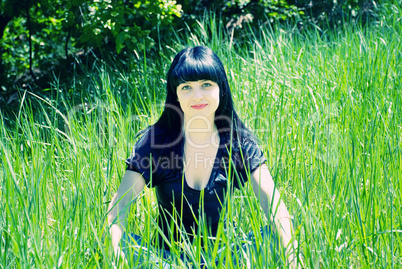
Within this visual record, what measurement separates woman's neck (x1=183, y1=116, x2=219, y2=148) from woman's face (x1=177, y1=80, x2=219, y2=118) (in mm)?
38

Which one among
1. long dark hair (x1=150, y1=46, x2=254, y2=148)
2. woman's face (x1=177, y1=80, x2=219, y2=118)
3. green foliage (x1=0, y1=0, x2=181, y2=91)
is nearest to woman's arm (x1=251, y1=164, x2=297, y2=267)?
long dark hair (x1=150, y1=46, x2=254, y2=148)

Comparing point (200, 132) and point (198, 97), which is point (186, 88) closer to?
point (198, 97)

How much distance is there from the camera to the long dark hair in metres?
1.71

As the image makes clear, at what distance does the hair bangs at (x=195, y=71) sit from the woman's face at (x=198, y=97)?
2cm

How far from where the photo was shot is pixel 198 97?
1708 mm

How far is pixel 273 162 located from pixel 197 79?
74 centimetres

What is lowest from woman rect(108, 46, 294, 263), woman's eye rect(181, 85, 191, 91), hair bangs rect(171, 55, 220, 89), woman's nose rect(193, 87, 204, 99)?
woman rect(108, 46, 294, 263)

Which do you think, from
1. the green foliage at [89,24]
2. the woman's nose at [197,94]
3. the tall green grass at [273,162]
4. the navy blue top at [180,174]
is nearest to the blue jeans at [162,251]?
the tall green grass at [273,162]

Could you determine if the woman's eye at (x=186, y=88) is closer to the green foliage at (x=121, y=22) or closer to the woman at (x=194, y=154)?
the woman at (x=194, y=154)

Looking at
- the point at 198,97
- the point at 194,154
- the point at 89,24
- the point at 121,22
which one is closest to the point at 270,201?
the point at 194,154

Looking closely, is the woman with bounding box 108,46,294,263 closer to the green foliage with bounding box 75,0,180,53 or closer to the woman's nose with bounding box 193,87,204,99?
the woman's nose with bounding box 193,87,204,99

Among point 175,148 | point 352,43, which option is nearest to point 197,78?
point 175,148

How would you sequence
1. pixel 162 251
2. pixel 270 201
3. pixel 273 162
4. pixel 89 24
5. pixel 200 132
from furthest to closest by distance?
pixel 89 24, pixel 273 162, pixel 200 132, pixel 270 201, pixel 162 251

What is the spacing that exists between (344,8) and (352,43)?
4.41 ft
